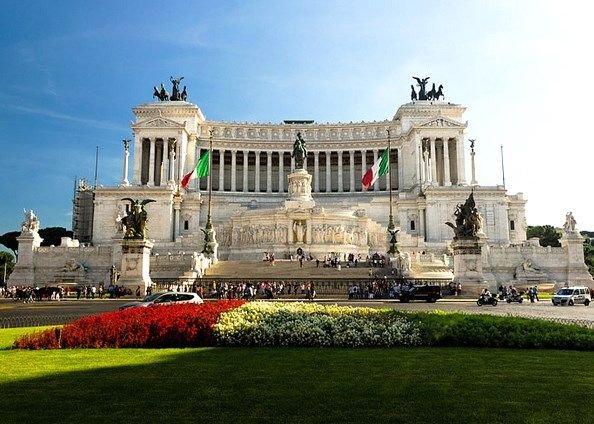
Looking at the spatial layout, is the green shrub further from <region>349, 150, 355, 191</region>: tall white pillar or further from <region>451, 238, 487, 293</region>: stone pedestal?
<region>349, 150, 355, 191</region>: tall white pillar

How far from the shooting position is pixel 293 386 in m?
9.60

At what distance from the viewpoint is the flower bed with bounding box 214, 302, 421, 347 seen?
595 inches

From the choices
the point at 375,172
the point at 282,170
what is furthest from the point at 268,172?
the point at 375,172

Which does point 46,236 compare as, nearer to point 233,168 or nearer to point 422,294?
point 233,168

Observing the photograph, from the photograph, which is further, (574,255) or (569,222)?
(569,222)

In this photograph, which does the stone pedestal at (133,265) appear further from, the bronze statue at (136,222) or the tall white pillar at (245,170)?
the tall white pillar at (245,170)

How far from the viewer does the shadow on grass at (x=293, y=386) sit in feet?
25.7

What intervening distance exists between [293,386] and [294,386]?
0.02m

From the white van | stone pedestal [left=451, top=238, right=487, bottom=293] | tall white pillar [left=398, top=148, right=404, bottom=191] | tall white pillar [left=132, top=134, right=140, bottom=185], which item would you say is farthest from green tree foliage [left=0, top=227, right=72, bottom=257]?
the white van

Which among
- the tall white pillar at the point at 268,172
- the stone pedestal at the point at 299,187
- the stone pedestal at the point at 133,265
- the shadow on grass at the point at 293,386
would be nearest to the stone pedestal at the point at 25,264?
the stone pedestal at the point at 133,265

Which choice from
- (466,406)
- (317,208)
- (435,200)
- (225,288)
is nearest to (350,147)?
(435,200)

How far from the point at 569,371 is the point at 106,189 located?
250ft

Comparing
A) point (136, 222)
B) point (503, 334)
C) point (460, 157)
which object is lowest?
point (503, 334)

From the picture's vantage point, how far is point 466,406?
27.2 feet
